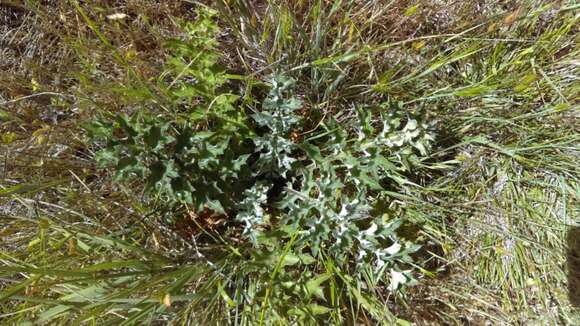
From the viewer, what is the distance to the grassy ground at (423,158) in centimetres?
173

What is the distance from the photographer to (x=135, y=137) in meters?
1.39

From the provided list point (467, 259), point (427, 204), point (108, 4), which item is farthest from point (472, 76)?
point (108, 4)

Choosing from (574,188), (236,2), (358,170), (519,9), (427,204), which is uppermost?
(236,2)

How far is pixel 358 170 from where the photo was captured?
167 cm

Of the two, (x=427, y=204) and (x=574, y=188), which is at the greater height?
(x=427, y=204)

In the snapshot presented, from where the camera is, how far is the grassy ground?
1.73m

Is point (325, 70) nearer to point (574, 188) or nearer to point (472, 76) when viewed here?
point (472, 76)

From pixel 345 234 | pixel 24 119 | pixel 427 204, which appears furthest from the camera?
pixel 24 119

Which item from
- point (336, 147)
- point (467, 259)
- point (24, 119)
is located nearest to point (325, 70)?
point (336, 147)

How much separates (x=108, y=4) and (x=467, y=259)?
1.94m

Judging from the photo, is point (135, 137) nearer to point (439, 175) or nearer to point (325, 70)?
point (325, 70)

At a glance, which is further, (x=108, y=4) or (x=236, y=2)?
(x=108, y=4)

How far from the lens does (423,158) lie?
1.72 metres

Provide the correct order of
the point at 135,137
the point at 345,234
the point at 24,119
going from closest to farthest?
the point at 135,137, the point at 345,234, the point at 24,119
